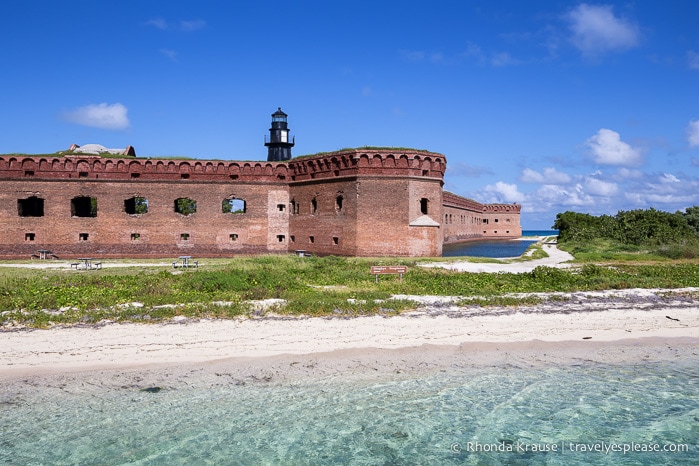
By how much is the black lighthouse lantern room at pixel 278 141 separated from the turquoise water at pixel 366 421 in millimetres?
36793

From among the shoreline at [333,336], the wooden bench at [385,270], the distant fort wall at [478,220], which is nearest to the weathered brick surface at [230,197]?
the wooden bench at [385,270]

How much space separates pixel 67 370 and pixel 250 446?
151 inches

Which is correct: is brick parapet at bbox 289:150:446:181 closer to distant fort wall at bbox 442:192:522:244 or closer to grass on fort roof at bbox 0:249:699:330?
grass on fort roof at bbox 0:249:699:330

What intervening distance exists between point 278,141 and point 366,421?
126ft

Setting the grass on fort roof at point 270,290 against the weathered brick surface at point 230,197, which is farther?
the weathered brick surface at point 230,197

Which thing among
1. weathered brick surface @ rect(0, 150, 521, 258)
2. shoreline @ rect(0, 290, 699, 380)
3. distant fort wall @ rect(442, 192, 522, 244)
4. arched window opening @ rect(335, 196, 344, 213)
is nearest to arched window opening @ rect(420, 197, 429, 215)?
weathered brick surface @ rect(0, 150, 521, 258)

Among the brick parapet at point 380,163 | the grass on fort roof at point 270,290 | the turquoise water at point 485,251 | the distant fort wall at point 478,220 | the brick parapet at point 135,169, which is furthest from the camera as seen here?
the distant fort wall at point 478,220

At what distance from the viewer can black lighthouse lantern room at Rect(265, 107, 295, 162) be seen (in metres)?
43.2

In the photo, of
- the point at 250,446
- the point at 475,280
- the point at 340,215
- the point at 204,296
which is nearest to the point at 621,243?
the point at 340,215

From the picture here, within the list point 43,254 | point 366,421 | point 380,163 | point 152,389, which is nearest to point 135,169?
point 43,254

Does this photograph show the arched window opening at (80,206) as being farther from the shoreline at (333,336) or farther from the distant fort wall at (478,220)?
the distant fort wall at (478,220)

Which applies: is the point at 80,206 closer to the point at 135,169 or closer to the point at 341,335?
the point at 135,169

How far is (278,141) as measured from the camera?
43.2 m

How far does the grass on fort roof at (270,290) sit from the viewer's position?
36.6 ft
